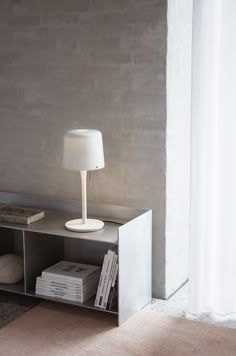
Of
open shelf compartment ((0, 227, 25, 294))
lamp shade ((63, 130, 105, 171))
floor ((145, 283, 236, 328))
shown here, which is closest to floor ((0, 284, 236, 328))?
floor ((145, 283, 236, 328))

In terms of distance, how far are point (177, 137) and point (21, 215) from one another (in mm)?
975

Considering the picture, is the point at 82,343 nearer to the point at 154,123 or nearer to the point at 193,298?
the point at 193,298

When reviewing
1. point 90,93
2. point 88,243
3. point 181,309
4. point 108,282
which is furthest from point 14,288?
point 90,93

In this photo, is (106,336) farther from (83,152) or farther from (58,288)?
(83,152)

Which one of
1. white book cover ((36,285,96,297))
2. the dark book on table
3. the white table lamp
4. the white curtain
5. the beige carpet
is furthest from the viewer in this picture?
the dark book on table

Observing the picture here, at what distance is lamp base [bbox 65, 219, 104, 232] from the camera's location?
3.07 m

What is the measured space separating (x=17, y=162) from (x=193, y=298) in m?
1.37

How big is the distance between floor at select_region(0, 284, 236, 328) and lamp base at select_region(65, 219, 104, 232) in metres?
0.53

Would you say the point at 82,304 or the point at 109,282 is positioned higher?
the point at 109,282

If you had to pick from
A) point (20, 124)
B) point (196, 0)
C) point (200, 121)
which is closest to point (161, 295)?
point (200, 121)

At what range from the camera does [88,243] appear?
3453mm

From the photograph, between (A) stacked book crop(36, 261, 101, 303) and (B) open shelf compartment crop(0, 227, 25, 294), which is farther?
(B) open shelf compartment crop(0, 227, 25, 294)

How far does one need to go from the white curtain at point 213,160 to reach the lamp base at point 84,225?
1.64 ft

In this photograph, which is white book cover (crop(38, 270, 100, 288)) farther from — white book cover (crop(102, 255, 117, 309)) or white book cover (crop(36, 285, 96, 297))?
white book cover (crop(102, 255, 117, 309))
